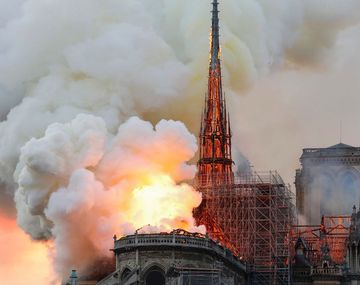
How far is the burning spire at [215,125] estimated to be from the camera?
131m

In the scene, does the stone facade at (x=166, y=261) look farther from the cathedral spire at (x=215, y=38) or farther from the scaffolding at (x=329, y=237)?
the cathedral spire at (x=215, y=38)

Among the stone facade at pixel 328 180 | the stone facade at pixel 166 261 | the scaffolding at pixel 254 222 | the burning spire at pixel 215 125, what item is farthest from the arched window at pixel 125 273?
the stone facade at pixel 328 180

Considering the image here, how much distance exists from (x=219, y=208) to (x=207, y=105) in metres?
14.5

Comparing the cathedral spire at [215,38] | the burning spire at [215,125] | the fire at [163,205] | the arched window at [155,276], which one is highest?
the cathedral spire at [215,38]

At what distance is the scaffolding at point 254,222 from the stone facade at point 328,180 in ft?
90.6

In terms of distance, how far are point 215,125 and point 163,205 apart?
77.2 feet

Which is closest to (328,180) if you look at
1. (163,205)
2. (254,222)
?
(254,222)

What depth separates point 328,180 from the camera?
15012 cm

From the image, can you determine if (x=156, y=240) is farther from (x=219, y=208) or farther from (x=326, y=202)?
(x=326, y=202)

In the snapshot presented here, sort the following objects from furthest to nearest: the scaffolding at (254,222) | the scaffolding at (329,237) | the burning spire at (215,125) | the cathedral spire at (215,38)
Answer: the cathedral spire at (215,38), the burning spire at (215,125), the scaffolding at (329,237), the scaffolding at (254,222)

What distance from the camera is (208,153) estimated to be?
131875 mm

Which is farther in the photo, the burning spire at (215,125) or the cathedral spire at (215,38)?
the cathedral spire at (215,38)

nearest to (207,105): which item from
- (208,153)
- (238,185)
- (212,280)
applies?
(208,153)

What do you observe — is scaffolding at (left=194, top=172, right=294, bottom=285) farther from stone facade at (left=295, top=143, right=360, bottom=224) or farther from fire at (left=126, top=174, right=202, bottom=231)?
stone facade at (left=295, top=143, right=360, bottom=224)
